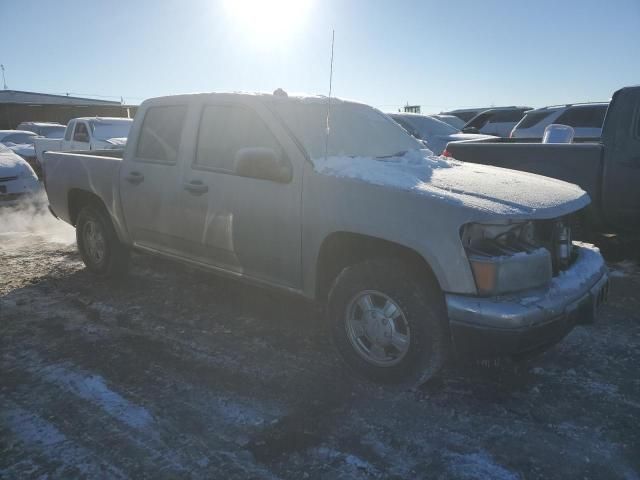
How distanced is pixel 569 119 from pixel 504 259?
30.0 ft

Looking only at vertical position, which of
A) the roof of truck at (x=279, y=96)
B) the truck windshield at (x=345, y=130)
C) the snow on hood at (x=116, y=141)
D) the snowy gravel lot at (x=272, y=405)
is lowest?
the snowy gravel lot at (x=272, y=405)

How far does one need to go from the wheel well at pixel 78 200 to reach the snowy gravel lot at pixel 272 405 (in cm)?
124

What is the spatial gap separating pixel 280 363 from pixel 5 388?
5.68 ft

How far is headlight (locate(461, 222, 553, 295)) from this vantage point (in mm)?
2586

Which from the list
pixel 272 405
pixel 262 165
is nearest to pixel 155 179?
pixel 262 165

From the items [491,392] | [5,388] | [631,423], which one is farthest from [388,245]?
[5,388]

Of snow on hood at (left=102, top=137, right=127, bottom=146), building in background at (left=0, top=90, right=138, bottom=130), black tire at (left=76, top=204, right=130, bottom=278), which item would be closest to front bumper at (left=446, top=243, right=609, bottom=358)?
black tire at (left=76, top=204, right=130, bottom=278)

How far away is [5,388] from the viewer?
3.11 m

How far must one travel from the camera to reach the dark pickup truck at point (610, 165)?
4777mm

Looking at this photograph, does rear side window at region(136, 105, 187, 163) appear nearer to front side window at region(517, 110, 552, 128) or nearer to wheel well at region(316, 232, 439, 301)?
wheel well at region(316, 232, 439, 301)

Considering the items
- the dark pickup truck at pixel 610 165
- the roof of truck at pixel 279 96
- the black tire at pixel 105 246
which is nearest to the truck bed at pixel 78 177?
the black tire at pixel 105 246

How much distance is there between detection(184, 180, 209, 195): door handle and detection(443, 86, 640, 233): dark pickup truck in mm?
3436

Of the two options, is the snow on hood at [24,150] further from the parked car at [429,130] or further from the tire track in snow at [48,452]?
the tire track in snow at [48,452]

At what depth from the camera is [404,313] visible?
9.45 ft
